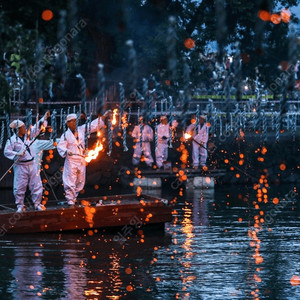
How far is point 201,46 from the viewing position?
106 ft

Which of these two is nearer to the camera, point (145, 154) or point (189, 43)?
point (145, 154)

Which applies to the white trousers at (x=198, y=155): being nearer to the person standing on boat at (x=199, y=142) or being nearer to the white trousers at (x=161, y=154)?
the person standing on boat at (x=199, y=142)

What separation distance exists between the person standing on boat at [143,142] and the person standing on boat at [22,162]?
11296 millimetres

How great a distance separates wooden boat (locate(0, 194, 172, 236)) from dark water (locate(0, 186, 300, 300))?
22 cm

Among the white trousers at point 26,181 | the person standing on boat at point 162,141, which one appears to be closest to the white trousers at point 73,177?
the white trousers at point 26,181

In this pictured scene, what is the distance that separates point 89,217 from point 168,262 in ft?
10.3

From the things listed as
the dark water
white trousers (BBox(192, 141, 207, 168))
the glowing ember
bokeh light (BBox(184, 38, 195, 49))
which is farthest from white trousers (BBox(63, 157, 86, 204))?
bokeh light (BBox(184, 38, 195, 49))

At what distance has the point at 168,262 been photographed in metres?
14.8

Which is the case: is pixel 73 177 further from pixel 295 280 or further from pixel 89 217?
pixel 295 280

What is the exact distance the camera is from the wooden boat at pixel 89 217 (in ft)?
56.2

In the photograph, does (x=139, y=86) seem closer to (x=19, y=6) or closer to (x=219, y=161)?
(x=219, y=161)

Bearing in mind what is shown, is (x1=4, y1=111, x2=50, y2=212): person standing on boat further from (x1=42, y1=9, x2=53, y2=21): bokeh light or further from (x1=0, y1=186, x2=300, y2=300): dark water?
(x1=42, y1=9, x2=53, y2=21): bokeh light

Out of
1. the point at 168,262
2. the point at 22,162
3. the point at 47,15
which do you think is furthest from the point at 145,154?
the point at 47,15

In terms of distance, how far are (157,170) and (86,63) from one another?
21.0 feet
